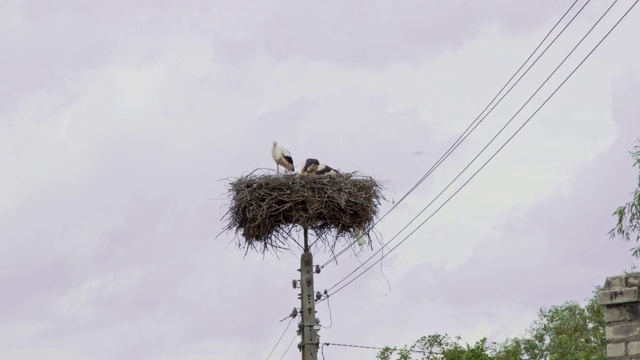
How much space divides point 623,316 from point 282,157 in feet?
28.6

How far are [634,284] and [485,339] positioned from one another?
10.2m

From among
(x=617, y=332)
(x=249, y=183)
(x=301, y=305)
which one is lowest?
(x=617, y=332)

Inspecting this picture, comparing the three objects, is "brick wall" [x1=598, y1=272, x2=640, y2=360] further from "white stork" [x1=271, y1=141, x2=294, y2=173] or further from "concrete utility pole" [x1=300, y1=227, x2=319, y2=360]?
"white stork" [x1=271, y1=141, x2=294, y2=173]

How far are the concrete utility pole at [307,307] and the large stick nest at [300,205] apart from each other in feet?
1.22

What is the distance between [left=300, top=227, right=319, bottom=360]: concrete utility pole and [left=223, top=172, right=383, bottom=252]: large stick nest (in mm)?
371

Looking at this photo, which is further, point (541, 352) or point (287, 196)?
point (541, 352)

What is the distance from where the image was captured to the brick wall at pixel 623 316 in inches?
417

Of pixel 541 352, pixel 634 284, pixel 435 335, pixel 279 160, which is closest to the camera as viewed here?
pixel 634 284

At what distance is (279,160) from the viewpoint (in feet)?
61.5

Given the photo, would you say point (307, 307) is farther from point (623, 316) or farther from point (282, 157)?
point (623, 316)

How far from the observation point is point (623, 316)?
1068cm

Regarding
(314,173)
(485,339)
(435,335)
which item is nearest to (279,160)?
(314,173)

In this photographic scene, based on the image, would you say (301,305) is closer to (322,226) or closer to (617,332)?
(322,226)

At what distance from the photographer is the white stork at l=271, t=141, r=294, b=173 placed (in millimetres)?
18594
